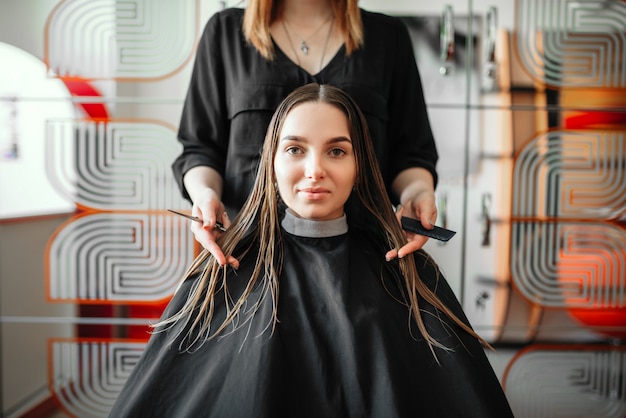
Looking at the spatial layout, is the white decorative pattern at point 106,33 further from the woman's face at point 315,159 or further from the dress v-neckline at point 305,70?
the woman's face at point 315,159

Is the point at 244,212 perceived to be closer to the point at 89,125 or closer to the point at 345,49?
the point at 345,49

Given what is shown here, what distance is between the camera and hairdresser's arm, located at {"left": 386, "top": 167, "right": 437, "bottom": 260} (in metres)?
1.02

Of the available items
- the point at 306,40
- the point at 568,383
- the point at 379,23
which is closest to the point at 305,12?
the point at 306,40

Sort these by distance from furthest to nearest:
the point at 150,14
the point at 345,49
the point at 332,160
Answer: the point at 150,14 → the point at 345,49 → the point at 332,160

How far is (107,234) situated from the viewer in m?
2.32

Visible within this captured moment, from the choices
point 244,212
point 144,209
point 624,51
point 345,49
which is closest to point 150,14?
point 144,209

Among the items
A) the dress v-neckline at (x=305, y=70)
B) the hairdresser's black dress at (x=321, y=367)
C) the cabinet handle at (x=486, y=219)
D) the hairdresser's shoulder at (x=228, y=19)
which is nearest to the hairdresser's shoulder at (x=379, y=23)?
the dress v-neckline at (x=305, y=70)

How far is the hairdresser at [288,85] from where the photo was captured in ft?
3.88

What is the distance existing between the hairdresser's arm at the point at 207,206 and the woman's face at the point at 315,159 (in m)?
→ 0.14

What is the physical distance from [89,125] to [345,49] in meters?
1.52

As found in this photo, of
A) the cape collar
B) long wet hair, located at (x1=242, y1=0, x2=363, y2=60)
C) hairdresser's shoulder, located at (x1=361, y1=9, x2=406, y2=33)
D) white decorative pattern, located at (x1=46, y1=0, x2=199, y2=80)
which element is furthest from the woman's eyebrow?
white decorative pattern, located at (x1=46, y1=0, x2=199, y2=80)

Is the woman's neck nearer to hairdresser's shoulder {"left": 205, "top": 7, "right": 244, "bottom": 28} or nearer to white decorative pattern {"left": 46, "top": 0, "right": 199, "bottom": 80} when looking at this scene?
hairdresser's shoulder {"left": 205, "top": 7, "right": 244, "bottom": 28}

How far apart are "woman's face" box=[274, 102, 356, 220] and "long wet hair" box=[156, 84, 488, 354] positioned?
25mm

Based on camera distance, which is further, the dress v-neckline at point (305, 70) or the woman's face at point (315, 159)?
the dress v-neckline at point (305, 70)
